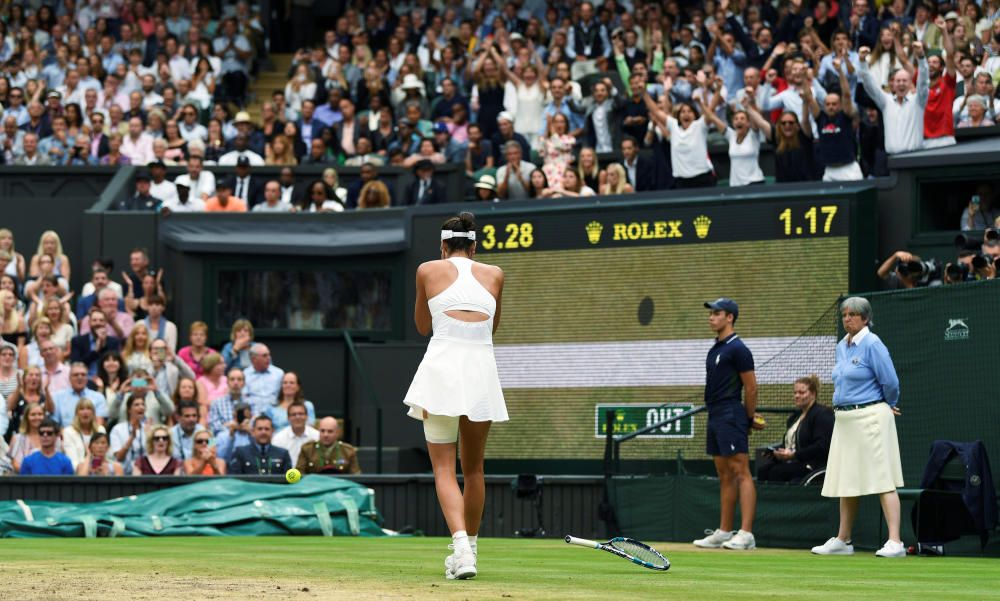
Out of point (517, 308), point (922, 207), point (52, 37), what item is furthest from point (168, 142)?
point (922, 207)

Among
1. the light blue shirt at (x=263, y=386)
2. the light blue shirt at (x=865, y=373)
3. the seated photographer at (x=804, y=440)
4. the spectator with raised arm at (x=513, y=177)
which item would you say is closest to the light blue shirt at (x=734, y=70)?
the spectator with raised arm at (x=513, y=177)

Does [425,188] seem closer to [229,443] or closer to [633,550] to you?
[229,443]

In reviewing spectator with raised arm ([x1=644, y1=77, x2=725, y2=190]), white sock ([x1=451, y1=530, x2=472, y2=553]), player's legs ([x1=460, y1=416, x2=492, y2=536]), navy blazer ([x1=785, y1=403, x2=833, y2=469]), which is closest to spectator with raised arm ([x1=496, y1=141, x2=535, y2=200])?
spectator with raised arm ([x1=644, y1=77, x2=725, y2=190])

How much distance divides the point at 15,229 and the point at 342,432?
597 centimetres

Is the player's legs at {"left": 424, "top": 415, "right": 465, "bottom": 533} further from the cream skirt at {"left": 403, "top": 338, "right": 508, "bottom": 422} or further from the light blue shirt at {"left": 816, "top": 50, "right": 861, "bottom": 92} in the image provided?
the light blue shirt at {"left": 816, "top": 50, "right": 861, "bottom": 92}

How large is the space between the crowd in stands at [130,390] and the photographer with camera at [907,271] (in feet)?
19.6

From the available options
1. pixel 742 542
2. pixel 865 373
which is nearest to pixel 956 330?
pixel 865 373

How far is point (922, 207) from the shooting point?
17703 millimetres

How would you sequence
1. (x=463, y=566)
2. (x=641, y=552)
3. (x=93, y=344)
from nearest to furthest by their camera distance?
(x=463, y=566)
(x=641, y=552)
(x=93, y=344)

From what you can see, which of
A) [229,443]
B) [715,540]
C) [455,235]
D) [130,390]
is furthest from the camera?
[130,390]

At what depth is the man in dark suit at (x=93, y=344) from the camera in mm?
20359

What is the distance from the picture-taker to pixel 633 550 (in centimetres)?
1000

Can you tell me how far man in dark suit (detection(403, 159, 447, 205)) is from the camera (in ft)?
72.1

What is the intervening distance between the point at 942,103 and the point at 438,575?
11.4 metres
